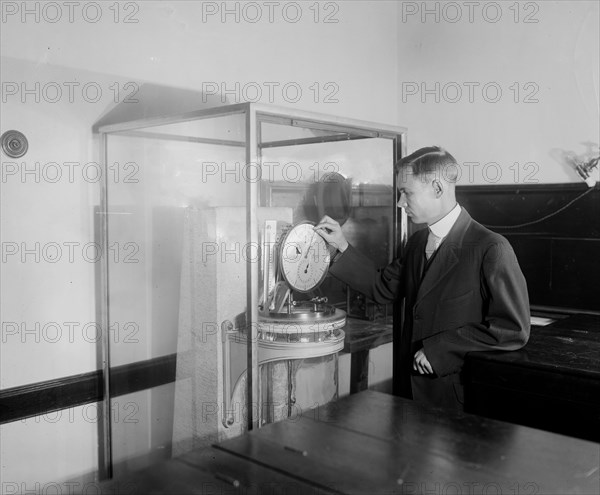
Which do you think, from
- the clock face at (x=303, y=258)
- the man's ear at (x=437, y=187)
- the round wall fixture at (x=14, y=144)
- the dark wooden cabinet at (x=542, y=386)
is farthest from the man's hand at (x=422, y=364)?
the round wall fixture at (x=14, y=144)

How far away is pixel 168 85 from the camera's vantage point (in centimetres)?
343

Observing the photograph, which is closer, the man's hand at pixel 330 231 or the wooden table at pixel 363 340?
the man's hand at pixel 330 231

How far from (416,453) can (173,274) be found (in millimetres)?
1643

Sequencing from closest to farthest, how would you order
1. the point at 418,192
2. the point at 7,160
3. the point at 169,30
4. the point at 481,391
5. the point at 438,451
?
the point at 438,451
the point at 481,391
the point at 7,160
the point at 418,192
the point at 169,30

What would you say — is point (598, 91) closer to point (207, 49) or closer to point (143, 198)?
point (207, 49)

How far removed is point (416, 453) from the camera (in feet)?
5.74

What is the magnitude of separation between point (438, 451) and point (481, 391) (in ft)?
3.29

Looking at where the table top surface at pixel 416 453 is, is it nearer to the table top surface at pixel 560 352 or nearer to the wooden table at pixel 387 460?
the wooden table at pixel 387 460

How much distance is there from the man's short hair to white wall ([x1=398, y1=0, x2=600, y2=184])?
135cm

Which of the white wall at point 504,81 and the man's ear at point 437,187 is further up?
the white wall at point 504,81

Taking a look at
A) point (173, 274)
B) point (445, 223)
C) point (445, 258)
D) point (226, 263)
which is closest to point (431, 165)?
point (445, 223)

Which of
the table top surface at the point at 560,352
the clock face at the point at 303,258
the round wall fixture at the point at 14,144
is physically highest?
the round wall fixture at the point at 14,144

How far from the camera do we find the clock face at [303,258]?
9.28 feet

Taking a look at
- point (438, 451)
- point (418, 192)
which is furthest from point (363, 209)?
point (438, 451)
